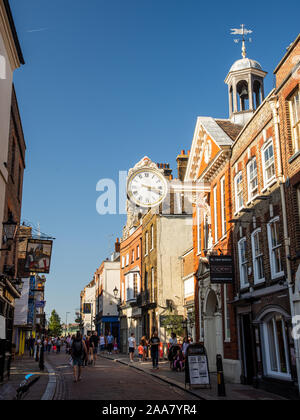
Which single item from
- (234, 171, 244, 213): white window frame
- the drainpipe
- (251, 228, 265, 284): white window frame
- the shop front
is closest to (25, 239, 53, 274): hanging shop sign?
(234, 171, 244, 213): white window frame

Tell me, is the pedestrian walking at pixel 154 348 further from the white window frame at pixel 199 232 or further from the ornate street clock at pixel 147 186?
the ornate street clock at pixel 147 186

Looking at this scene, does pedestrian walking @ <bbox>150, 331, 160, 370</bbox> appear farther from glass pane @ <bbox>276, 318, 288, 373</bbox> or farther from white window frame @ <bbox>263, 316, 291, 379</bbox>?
glass pane @ <bbox>276, 318, 288, 373</bbox>

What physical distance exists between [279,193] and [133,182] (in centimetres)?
1286

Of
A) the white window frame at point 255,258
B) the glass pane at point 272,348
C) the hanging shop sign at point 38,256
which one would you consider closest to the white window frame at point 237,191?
the white window frame at point 255,258

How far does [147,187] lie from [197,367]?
13.2 metres

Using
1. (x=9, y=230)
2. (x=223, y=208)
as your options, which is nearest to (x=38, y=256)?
(x=9, y=230)

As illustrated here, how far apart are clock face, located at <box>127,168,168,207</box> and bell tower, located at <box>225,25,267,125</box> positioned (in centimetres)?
525

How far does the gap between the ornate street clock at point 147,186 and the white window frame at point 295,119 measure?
38.5 ft

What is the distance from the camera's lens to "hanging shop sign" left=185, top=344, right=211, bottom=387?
1416cm

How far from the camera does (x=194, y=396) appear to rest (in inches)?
511

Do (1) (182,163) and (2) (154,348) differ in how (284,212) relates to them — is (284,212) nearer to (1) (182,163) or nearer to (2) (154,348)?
(2) (154,348)

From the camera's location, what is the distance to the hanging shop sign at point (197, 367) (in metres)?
14.2
